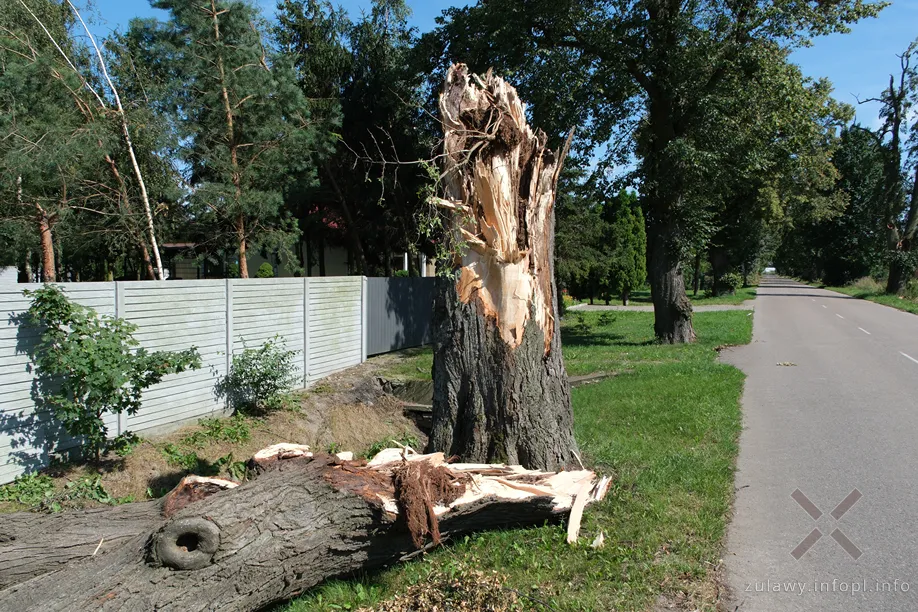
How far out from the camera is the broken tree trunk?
18.2ft

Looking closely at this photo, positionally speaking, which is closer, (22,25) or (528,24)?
(22,25)

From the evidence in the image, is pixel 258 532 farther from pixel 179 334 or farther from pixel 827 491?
pixel 179 334

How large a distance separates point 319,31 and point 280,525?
62.3ft

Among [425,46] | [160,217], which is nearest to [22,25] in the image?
[160,217]

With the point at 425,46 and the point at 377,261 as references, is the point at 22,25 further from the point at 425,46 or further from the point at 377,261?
the point at 377,261

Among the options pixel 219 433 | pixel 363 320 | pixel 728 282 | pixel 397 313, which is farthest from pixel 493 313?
pixel 728 282

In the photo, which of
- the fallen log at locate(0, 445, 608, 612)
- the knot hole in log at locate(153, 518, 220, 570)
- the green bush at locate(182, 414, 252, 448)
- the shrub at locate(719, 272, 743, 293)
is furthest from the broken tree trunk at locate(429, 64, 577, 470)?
the shrub at locate(719, 272, 743, 293)

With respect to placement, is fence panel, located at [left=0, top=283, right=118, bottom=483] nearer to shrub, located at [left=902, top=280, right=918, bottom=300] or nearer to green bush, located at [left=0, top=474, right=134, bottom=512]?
green bush, located at [left=0, top=474, right=134, bottom=512]

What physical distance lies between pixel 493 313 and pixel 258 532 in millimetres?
2668

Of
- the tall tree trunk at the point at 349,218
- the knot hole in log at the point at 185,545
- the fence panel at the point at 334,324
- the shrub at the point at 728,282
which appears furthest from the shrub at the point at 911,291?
the knot hole in log at the point at 185,545

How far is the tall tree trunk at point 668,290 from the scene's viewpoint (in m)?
16.0

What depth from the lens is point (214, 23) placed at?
42.2ft

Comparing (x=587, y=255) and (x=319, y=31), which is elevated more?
(x=319, y=31)

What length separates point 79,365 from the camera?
6.39m
